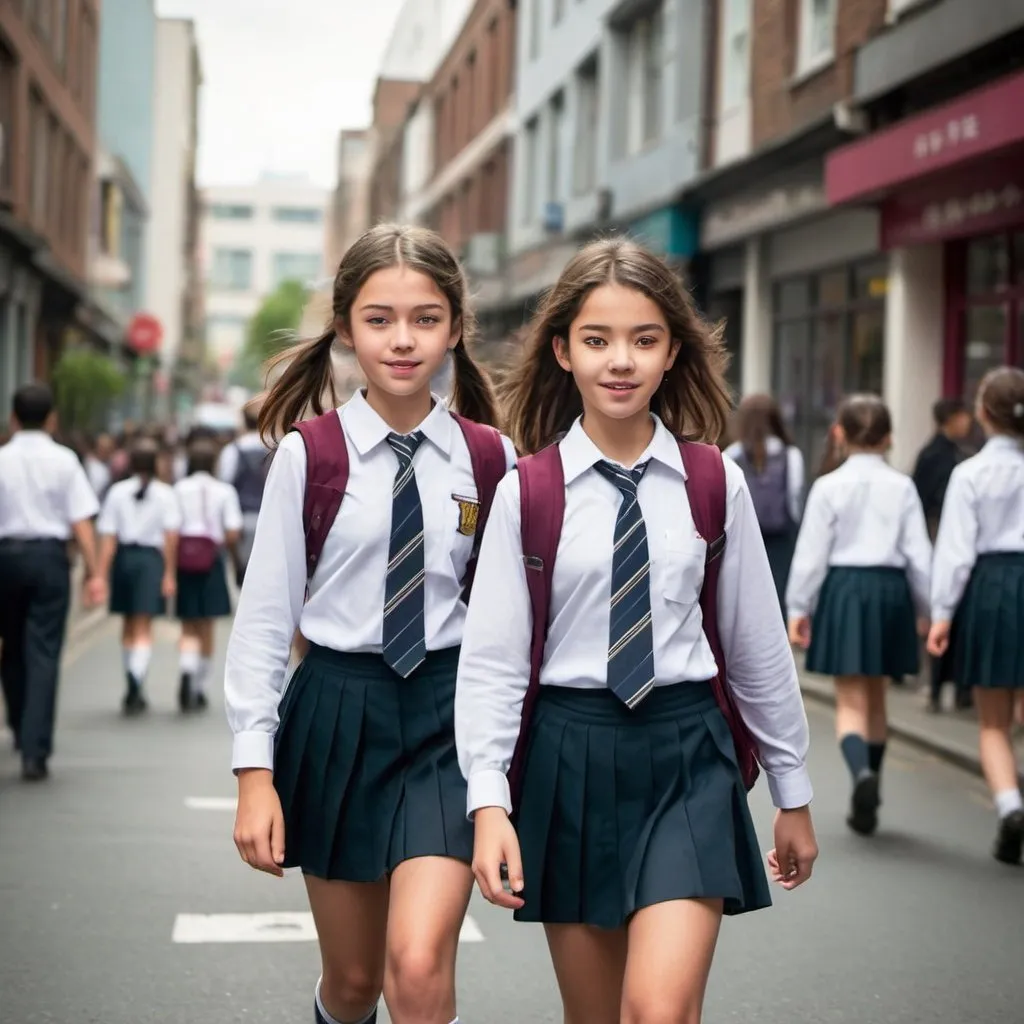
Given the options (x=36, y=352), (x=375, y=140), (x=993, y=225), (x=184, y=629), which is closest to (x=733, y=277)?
(x=993, y=225)

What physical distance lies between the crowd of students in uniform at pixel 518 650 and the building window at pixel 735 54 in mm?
18092

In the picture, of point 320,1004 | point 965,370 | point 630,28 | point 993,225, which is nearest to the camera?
point 320,1004

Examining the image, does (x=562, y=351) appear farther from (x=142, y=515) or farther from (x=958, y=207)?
(x=958, y=207)

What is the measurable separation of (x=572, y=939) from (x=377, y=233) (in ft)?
4.78

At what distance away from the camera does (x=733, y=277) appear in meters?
22.6

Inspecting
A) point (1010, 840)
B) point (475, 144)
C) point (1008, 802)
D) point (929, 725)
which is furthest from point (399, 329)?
point (475, 144)

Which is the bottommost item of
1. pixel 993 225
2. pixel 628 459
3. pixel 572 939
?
pixel 572 939

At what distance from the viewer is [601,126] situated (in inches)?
1125

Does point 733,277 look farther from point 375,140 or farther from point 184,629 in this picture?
point 375,140

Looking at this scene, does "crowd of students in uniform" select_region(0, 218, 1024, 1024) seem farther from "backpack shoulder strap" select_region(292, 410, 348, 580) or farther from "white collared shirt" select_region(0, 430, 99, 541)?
"white collared shirt" select_region(0, 430, 99, 541)

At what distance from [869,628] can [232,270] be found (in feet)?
525

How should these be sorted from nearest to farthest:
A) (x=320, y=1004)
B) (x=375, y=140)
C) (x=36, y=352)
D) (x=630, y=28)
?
(x=320, y=1004) < (x=630, y=28) < (x=36, y=352) < (x=375, y=140)

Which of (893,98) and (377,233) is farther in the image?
(893,98)

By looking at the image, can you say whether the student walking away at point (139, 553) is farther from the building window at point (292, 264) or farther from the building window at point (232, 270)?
the building window at point (292, 264)
